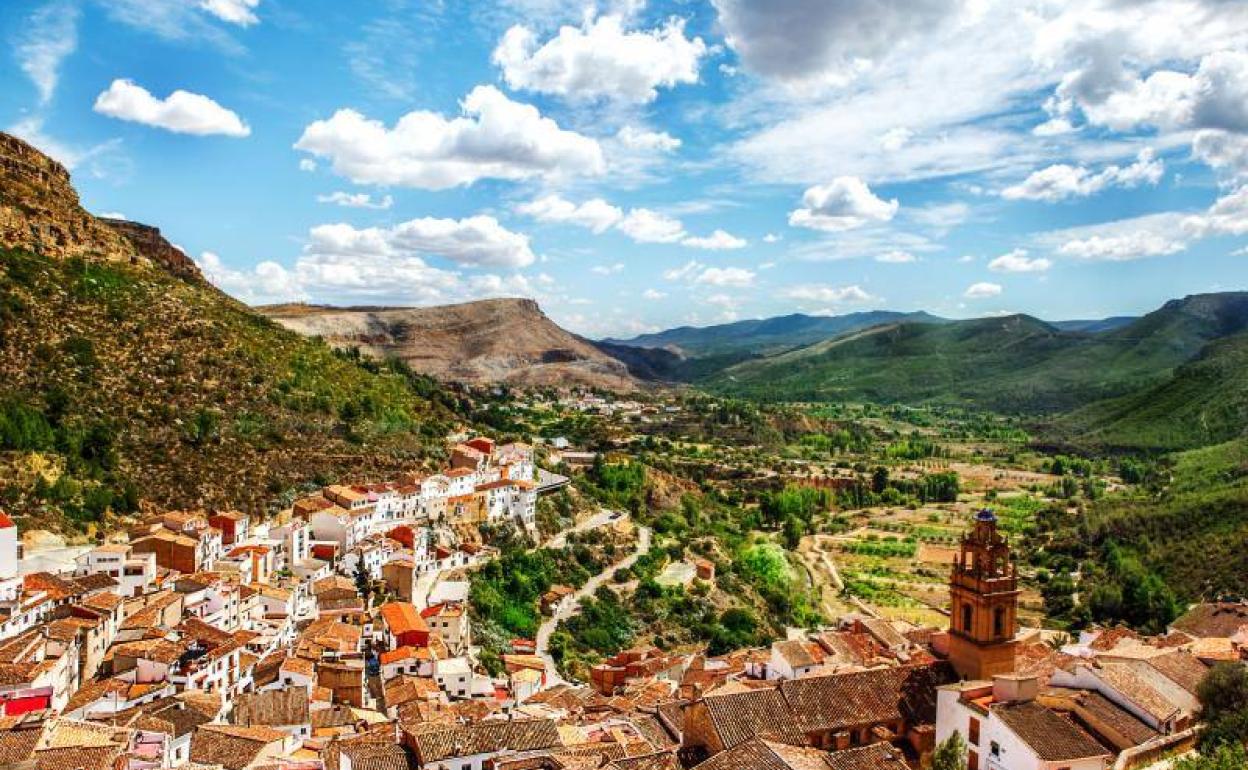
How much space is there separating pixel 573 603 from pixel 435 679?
17154 millimetres

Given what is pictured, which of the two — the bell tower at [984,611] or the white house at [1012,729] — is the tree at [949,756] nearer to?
the white house at [1012,729]

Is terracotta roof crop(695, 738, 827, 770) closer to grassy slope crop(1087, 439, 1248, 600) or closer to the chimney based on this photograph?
the chimney

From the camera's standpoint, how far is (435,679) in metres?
33.4

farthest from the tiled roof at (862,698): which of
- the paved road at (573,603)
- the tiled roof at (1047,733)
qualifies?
the paved road at (573,603)

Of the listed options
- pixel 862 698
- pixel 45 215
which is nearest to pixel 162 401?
pixel 45 215

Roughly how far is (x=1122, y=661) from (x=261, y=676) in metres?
26.6

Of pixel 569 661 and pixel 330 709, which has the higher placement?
pixel 330 709

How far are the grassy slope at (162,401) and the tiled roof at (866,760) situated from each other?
119ft

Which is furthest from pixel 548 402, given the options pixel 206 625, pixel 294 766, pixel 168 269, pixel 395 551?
pixel 294 766

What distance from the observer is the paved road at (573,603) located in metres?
41.6

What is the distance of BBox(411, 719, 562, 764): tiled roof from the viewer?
21406 mm

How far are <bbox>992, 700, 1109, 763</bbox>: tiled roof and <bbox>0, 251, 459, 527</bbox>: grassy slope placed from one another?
1529 inches

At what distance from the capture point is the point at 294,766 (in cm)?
2258

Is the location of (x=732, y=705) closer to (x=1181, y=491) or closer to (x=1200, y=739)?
(x=1200, y=739)
